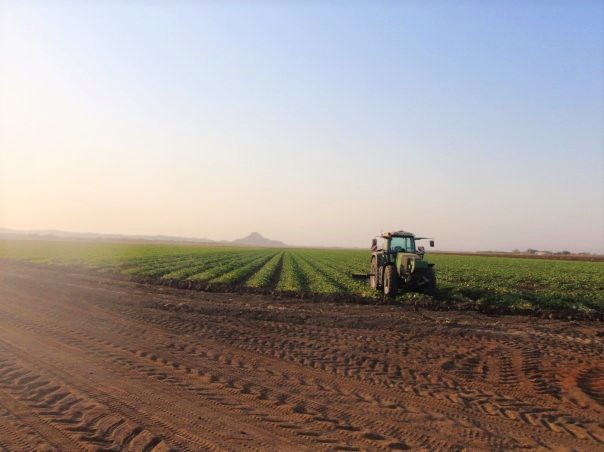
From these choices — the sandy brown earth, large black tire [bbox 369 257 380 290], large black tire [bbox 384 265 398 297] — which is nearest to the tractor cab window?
large black tire [bbox 369 257 380 290]

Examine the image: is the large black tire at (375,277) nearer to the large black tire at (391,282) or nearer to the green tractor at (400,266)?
the green tractor at (400,266)

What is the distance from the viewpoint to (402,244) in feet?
58.9

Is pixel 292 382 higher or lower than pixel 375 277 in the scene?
lower

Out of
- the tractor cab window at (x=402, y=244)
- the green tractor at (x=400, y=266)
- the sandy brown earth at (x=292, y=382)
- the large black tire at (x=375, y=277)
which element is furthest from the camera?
the large black tire at (x=375, y=277)

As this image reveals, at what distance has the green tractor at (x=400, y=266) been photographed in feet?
52.2

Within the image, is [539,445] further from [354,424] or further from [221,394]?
[221,394]

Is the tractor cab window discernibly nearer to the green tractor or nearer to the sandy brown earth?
the green tractor

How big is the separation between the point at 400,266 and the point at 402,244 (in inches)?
59.7

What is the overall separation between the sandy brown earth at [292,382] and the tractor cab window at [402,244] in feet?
18.8

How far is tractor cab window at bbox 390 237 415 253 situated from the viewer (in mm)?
17812

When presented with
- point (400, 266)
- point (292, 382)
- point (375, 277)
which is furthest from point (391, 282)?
point (292, 382)

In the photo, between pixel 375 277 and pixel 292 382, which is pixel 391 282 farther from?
pixel 292 382

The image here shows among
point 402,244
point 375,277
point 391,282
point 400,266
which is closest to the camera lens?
point 391,282

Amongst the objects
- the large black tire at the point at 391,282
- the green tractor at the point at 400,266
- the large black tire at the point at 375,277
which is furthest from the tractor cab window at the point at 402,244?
the large black tire at the point at 391,282
